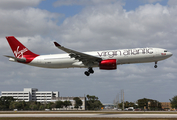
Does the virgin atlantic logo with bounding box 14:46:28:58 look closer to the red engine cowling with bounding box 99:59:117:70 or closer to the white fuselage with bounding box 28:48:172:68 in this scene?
the white fuselage with bounding box 28:48:172:68

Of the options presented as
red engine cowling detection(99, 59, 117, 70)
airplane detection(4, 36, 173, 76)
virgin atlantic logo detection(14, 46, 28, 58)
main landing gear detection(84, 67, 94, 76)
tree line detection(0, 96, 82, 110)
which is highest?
virgin atlantic logo detection(14, 46, 28, 58)

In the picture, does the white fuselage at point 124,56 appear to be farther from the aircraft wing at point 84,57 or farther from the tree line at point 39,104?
the tree line at point 39,104

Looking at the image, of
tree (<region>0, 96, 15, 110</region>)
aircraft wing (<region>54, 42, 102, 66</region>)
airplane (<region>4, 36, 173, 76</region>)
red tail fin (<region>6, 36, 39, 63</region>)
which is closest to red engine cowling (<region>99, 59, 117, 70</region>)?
airplane (<region>4, 36, 173, 76</region>)

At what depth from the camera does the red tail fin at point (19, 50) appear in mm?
55781

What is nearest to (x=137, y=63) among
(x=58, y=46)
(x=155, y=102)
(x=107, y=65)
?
(x=107, y=65)

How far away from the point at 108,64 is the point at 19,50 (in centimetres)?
2268

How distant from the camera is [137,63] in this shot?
5062 cm

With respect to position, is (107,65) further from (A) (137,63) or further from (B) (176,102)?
(B) (176,102)

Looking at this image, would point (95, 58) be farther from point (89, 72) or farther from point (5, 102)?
point (5, 102)

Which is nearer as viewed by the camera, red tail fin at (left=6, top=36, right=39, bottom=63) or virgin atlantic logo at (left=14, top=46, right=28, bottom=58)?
red tail fin at (left=6, top=36, right=39, bottom=63)

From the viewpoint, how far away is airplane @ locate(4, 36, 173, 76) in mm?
48719

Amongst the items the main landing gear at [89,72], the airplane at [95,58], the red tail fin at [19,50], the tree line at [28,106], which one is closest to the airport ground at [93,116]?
the main landing gear at [89,72]

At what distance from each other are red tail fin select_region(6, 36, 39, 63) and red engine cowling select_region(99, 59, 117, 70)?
1667cm

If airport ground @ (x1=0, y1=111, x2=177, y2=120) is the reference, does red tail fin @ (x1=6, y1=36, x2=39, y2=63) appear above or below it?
above
